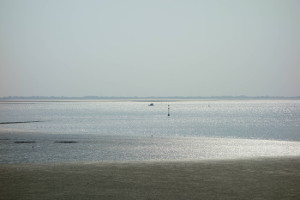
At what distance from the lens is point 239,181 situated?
22297 mm

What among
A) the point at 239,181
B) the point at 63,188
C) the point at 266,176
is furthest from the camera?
the point at 266,176

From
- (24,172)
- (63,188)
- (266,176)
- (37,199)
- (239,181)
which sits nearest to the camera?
(37,199)

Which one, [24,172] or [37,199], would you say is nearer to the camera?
[37,199]

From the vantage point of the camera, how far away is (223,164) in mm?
28922

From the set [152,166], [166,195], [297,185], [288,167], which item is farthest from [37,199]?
[288,167]

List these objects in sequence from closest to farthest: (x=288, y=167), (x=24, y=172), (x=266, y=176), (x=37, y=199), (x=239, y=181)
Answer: (x=37, y=199), (x=239, y=181), (x=266, y=176), (x=24, y=172), (x=288, y=167)

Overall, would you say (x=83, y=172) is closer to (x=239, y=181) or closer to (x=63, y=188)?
(x=63, y=188)

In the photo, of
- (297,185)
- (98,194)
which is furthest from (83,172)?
(297,185)

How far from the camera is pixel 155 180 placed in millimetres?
22719

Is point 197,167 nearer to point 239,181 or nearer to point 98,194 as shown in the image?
point 239,181

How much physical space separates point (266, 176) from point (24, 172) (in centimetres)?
1474

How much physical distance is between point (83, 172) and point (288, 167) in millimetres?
13512

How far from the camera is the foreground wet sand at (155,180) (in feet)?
63.1

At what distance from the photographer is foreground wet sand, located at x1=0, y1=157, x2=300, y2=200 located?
19234 mm
